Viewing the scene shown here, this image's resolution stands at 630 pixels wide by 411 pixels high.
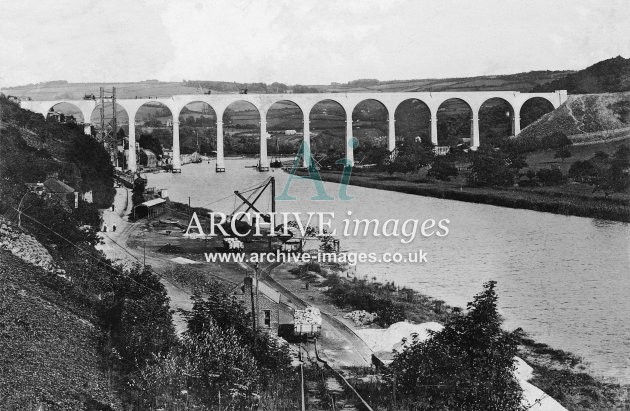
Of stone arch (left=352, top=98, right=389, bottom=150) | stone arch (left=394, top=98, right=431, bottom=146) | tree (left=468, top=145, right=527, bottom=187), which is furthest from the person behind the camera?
stone arch (left=394, top=98, right=431, bottom=146)

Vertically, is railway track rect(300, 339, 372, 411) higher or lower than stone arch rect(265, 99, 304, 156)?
lower

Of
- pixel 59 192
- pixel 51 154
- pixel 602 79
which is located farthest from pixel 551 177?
pixel 602 79

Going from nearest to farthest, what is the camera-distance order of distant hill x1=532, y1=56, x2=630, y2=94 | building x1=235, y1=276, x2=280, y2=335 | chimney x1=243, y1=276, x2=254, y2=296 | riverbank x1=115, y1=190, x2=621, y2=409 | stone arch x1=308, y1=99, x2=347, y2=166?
riverbank x1=115, y1=190, x2=621, y2=409 → building x1=235, y1=276, x2=280, y2=335 → chimney x1=243, y1=276, x2=254, y2=296 → distant hill x1=532, y1=56, x2=630, y2=94 → stone arch x1=308, y1=99, x2=347, y2=166

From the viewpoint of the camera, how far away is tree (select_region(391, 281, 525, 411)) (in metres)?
7.90

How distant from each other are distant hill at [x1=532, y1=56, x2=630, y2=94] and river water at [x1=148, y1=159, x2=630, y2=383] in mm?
31469

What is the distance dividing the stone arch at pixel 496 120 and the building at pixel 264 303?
1977 inches

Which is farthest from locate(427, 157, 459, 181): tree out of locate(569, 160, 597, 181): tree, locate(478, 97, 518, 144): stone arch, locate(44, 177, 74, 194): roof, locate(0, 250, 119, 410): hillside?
locate(0, 250, 119, 410): hillside

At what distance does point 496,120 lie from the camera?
223 ft

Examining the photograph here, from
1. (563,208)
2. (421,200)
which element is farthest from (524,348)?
(421,200)

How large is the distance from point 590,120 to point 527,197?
724 inches

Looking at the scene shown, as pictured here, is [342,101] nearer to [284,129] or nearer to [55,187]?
[284,129]

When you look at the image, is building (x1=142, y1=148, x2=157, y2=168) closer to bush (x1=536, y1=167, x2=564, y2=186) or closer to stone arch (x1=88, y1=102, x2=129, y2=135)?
stone arch (x1=88, y1=102, x2=129, y2=135)

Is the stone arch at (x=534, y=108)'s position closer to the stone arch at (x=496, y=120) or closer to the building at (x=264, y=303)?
the stone arch at (x=496, y=120)

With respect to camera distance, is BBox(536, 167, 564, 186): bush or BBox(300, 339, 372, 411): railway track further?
BBox(536, 167, 564, 186): bush
